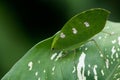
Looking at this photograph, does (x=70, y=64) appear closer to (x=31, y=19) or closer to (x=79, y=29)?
(x=79, y=29)

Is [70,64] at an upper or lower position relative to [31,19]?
upper

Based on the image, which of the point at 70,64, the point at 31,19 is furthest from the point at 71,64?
the point at 31,19

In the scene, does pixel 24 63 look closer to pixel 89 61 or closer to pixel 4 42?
pixel 89 61

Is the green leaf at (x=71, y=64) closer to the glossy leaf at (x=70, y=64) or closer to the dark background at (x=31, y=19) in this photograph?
the glossy leaf at (x=70, y=64)

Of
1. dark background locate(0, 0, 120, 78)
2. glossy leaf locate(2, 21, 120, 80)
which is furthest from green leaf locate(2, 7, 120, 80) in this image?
dark background locate(0, 0, 120, 78)

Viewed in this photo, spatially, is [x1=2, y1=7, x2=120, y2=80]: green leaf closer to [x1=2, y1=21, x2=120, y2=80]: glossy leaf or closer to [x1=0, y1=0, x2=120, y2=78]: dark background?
[x1=2, y1=21, x2=120, y2=80]: glossy leaf

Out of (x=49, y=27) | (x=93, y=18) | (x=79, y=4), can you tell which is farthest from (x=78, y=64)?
(x=49, y=27)
